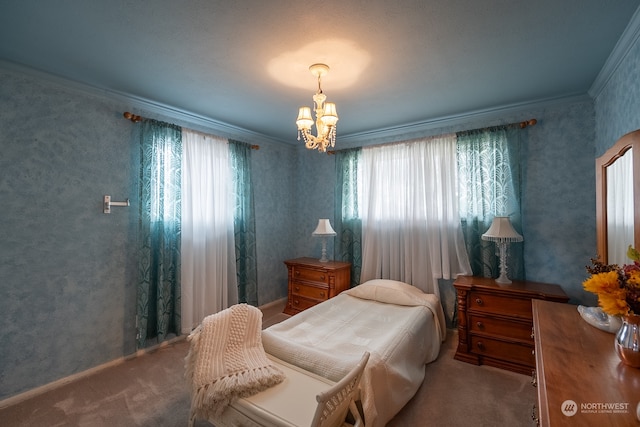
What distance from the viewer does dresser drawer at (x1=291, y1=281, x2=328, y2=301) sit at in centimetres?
354

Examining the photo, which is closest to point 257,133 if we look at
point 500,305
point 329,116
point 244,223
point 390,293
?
point 244,223

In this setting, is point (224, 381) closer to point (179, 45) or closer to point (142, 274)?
point (142, 274)

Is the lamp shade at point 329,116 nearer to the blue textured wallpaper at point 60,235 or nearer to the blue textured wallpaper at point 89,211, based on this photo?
the blue textured wallpaper at point 89,211

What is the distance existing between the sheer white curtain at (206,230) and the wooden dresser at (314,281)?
788 millimetres

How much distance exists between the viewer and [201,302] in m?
3.15

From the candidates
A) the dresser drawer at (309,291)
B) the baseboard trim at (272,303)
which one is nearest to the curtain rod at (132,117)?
the dresser drawer at (309,291)

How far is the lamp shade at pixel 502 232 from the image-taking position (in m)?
2.57

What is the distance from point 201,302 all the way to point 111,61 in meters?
2.46

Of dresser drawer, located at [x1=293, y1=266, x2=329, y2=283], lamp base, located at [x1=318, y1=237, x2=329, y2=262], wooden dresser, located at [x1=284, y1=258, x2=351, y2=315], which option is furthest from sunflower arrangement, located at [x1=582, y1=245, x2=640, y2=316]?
lamp base, located at [x1=318, y1=237, x2=329, y2=262]

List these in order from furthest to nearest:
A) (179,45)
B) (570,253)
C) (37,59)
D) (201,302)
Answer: (201,302)
(570,253)
(37,59)
(179,45)

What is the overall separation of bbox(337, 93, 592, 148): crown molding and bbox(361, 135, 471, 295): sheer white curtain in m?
0.16

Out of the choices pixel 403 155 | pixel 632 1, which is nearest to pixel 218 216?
pixel 403 155

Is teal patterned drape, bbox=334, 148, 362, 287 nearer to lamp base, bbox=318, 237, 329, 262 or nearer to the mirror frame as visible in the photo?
lamp base, bbox=318, 237, 329, 262

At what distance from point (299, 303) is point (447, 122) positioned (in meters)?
3.01
